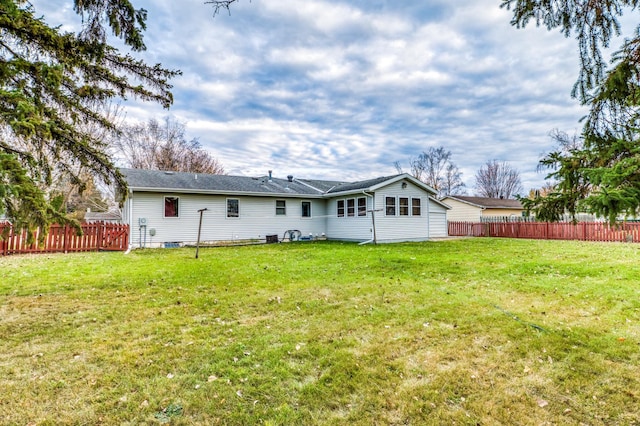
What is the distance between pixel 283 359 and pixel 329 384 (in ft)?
2.08

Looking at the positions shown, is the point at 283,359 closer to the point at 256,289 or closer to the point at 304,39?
the point at 256,289

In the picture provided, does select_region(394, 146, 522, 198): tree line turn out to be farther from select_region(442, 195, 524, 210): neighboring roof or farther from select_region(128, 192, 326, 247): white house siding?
select_region(128, 192, 326, 247): white house siding


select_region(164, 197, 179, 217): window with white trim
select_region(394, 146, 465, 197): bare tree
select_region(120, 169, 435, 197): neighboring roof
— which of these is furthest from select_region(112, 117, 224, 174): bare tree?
select_region(394, 146, 465, 197): bare tree

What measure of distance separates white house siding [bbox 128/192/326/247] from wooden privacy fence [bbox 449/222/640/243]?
11444 mm

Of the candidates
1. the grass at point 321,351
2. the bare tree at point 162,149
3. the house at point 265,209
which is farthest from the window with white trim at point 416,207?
the bare tree at point 162,149

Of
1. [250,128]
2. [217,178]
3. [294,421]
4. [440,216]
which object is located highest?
[250,128]

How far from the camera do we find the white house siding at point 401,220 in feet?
52.0

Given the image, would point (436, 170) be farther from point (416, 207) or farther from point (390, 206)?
point (390, 206)

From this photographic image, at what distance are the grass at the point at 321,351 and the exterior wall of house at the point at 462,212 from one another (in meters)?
23.8

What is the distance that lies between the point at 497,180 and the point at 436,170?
511 inches

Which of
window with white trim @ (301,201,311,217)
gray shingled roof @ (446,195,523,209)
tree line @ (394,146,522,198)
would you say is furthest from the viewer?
tree line @ (394,146,522,198)

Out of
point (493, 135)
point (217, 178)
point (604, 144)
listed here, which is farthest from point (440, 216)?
point (604, 144)

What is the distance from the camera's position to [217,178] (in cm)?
1783

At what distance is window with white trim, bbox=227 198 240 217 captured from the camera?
633 inches
